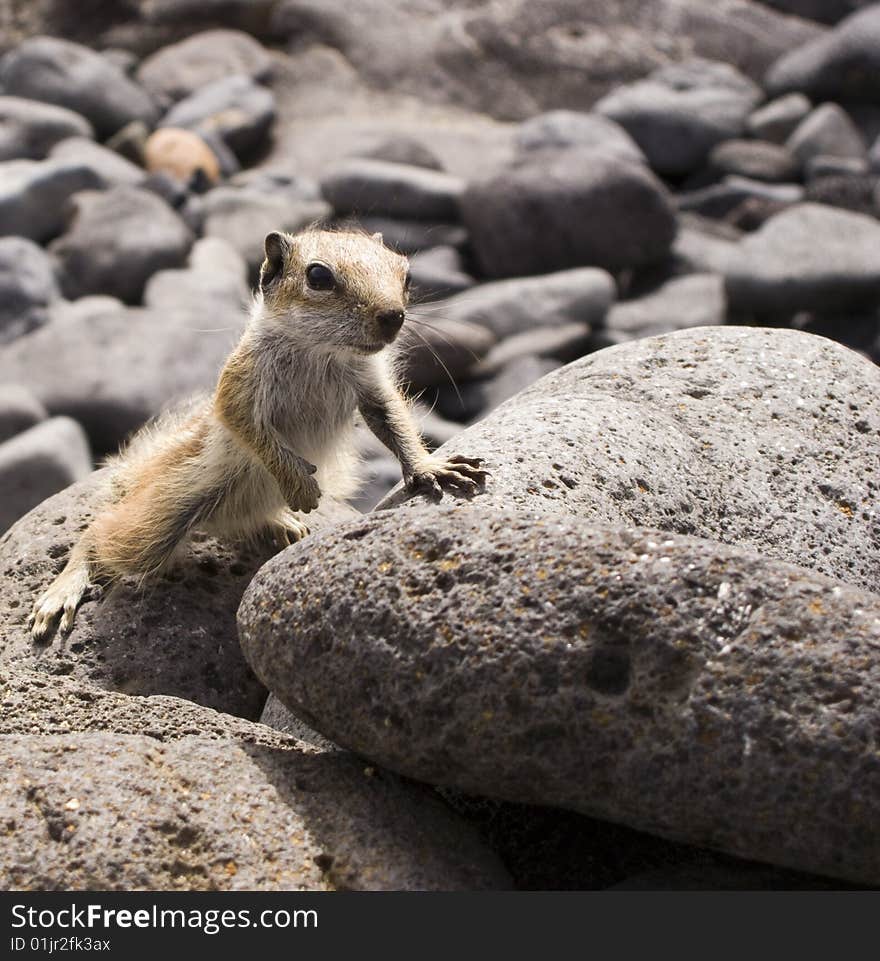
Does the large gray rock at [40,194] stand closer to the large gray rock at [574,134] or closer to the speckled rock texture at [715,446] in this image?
the large gray rock at [574,134]

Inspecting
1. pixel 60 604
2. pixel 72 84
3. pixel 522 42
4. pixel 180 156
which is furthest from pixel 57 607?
pixel 522 42

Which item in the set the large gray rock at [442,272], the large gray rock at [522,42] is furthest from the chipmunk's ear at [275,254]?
the large gray rock at [522,42]

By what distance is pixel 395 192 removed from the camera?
47.5 feet

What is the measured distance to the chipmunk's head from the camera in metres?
4.95

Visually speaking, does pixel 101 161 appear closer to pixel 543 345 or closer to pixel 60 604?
pixel 543 345

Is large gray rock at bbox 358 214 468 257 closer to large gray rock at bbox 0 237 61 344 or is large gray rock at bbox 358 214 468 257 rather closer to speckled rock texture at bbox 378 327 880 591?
large gray rock at bbox 0 237 61 344

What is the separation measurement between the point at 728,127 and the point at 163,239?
24.4 feet

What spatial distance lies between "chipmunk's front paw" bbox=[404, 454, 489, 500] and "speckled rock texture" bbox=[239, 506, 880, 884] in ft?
2.98

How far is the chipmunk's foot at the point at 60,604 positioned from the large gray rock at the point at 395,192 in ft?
30.9

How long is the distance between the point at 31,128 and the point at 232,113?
2476mm

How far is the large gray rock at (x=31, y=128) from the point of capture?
1541 cm

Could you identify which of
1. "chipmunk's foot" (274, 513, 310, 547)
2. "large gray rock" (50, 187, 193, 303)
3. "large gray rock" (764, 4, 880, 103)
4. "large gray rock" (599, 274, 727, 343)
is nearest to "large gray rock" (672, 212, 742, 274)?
"large gray rock" (599, 274, 727, 343)

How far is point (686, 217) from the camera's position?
15.8 m
